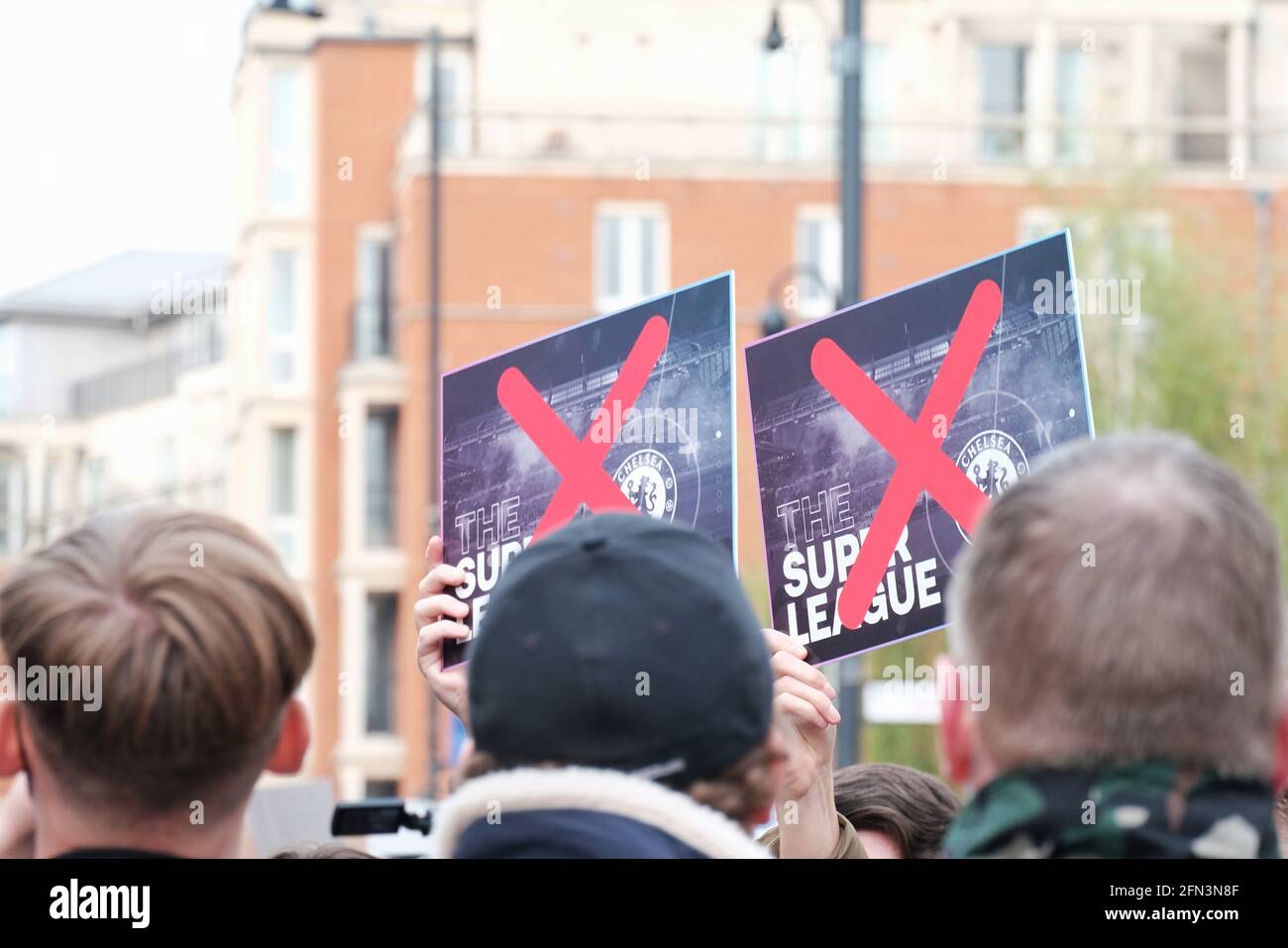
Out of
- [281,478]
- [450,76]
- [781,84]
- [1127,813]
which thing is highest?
[450,76]

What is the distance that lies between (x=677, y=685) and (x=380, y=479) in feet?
116

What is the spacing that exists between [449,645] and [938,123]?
31187 mm

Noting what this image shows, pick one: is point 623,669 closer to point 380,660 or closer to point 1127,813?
point 1127,813

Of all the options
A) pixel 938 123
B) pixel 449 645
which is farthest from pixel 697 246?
pixel 449 645

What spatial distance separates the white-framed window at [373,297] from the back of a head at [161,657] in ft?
118

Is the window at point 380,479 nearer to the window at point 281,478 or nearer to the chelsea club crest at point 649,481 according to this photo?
the window at point 281,478

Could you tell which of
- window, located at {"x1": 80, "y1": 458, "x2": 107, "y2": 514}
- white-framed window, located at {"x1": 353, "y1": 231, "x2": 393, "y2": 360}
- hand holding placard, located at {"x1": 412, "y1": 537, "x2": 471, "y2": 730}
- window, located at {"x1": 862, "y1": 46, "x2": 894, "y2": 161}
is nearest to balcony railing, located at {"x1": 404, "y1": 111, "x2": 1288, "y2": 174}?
window, located at {"x1": 862, "y1": 46, "x2": 894, "y2": 161}

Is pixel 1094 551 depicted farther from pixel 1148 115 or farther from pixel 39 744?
pixel 1148 115

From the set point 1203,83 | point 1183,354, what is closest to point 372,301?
point 1203,83

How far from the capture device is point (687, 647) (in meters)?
2.22

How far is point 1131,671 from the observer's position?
6.69 ft

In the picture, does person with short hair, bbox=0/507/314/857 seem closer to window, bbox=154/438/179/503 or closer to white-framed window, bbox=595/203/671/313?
white-framed window, bbox=595/203/671/313

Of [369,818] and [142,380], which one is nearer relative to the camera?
[369,818]

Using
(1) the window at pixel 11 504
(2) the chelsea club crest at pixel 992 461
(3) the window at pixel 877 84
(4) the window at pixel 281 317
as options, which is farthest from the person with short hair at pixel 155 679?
(1) the window at pixel 11 504
